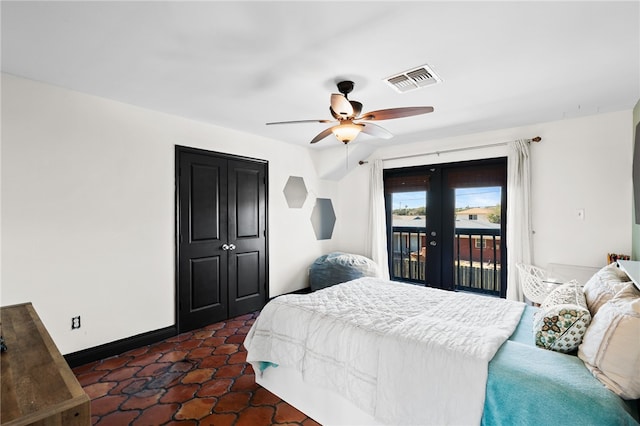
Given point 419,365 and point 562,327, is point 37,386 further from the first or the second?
point 562,327

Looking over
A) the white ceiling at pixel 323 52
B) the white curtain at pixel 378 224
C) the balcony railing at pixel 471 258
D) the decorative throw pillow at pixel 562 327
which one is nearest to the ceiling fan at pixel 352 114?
the white ceiling at pixel 323 52

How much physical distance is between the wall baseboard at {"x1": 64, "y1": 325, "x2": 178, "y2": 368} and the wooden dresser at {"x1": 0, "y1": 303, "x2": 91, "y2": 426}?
1.64 meters

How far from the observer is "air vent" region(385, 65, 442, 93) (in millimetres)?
2346

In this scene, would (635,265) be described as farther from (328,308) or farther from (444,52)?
(328,308)

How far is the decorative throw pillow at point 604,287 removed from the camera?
1706 mm

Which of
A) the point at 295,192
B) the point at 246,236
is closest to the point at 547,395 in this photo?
the point at 246,236

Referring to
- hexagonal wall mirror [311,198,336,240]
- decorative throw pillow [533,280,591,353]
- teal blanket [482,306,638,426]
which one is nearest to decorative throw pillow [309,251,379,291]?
hexagonal wall mirror [311,198,336,240]

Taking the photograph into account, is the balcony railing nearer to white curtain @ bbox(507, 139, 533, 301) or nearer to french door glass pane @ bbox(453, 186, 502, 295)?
french door glass pane @ bbox(453, 186, 502, 295)

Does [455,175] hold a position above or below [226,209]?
above

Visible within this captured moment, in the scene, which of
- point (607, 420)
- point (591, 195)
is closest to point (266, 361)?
point (607, 420)

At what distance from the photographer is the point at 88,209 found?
278 centimetres

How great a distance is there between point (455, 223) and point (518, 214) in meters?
0.84

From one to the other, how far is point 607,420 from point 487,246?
3338 mm

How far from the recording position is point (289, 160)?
15.4ft
